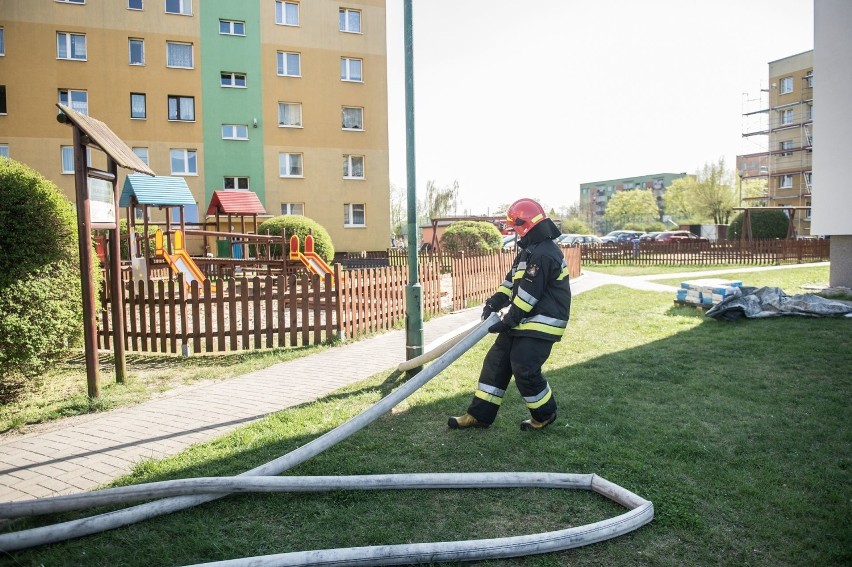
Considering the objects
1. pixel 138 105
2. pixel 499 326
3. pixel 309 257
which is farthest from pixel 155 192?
pixel 499 326

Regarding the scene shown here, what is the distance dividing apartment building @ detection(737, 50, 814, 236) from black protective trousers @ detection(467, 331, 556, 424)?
63592mm

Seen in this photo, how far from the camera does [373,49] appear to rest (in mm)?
32531

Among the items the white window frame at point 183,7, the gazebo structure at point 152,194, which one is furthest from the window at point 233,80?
the gazebo structure at point 152,194

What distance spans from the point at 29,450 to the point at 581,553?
171 inches

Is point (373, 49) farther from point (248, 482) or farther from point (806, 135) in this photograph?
point (806, 135)

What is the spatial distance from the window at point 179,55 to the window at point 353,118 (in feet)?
25.6

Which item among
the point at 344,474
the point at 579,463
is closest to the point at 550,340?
the point at 579,463

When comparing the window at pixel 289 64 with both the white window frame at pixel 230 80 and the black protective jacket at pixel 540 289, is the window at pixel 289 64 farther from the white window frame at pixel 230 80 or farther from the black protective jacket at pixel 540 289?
the black protective jacket at pixel 540 289

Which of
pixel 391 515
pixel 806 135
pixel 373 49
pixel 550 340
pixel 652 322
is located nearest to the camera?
pixel 391 515

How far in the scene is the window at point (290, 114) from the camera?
103 feet

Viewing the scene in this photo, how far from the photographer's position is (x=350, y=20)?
106 feet

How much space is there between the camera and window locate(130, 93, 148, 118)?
94.6 ft

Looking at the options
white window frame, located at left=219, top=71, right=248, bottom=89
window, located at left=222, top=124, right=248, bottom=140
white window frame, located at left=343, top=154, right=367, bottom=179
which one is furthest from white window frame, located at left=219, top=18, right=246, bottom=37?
white window frame, located at left=343, top=154, right=367, bottom=179

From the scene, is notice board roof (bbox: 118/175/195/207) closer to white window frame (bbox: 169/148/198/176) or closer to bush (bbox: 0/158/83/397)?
white window frame (bbox: 169/148/198/176)
